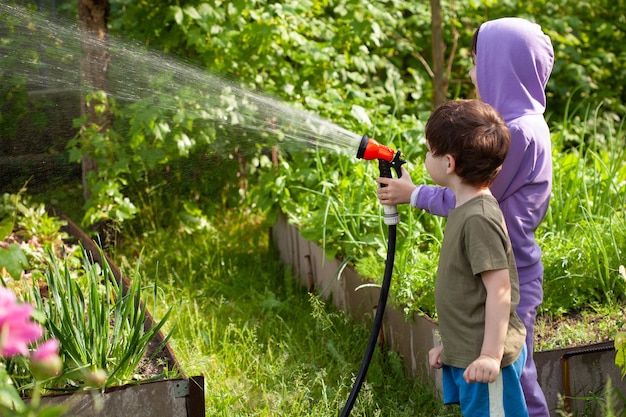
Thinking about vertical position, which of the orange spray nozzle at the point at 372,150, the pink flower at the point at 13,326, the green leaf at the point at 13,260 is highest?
the orange spray nozzle at the point at 372,150

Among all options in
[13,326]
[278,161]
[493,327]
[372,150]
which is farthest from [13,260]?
[278,161]

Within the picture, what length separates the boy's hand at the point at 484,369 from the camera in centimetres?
205

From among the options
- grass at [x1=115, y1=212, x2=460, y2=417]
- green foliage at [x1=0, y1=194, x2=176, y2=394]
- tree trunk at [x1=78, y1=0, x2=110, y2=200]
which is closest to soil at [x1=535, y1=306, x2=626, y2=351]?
grass at [x1=115, y1=212, x2=460, y2=417]

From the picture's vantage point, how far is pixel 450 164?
7.06 ft

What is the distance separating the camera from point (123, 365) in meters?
2.49

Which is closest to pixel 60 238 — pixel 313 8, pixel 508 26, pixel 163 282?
pixel 163 282

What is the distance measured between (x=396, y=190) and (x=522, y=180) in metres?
0.37

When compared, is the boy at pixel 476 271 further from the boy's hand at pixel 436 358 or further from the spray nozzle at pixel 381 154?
the spray nozzle at pixel 381 154

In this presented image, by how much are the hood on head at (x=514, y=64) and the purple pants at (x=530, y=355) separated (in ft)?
1.74

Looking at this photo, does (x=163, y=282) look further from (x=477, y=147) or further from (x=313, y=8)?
(x=477, y=147)

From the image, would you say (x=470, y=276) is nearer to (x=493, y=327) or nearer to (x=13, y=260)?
(x=493, y=327)

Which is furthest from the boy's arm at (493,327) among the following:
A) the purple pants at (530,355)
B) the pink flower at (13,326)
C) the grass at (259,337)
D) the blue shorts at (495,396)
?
the pink flower at (13,326)

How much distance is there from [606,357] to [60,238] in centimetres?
264

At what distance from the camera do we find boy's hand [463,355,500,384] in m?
2.05
